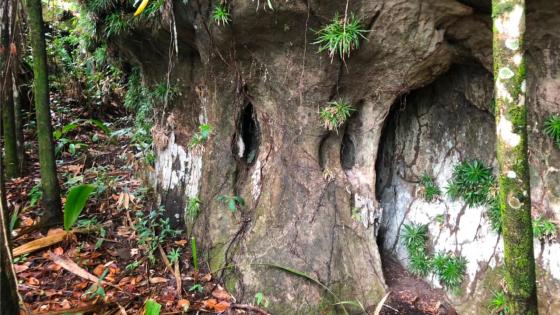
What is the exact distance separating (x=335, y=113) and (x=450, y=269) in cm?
215

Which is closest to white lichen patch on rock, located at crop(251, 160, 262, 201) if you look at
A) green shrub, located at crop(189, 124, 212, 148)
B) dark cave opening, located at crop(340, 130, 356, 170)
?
green shrub, located at crop(189, 124, 212, 148)

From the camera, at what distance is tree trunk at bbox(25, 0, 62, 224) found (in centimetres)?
459

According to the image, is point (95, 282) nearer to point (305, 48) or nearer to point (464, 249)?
point (305, 48)

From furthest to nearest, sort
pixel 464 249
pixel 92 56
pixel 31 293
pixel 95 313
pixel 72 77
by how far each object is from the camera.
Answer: pixel 72 77
pixel 92 56
pixel 464 249
pixel 31 293
pixel 95 313

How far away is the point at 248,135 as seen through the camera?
551 cm

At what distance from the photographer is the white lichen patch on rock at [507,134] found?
2.50 metres

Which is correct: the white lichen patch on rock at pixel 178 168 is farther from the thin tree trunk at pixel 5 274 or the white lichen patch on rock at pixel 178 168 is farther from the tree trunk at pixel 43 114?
the thin tree trunk at pixel 5 274

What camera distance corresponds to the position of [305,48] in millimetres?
4477

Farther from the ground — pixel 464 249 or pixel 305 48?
pixel 305 48

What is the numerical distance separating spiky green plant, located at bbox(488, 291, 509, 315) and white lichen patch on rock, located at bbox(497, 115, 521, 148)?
8.04ft

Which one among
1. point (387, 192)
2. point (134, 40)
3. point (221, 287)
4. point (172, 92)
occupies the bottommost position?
point (221, 287)

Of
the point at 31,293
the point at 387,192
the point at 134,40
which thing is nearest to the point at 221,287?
the point at 31,293

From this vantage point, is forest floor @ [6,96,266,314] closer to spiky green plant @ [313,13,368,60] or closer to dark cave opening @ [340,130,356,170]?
dark cave opening @ [340,130,356,170]

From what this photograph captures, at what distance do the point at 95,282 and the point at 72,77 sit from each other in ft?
20.0
